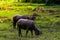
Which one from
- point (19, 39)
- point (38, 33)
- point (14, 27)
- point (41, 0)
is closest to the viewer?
point (19, 39)

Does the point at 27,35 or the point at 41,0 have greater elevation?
the point at 27,35

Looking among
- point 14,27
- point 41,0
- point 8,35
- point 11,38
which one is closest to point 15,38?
point 11,38

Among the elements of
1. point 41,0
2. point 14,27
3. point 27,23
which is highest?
point 27,23

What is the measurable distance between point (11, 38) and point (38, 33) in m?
2.06

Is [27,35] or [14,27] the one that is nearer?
[27,35]

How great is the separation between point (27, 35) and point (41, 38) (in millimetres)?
1473

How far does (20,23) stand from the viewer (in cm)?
1803

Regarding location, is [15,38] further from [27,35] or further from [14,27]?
[14,27]

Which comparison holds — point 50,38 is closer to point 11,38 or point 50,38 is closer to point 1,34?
point 11,38

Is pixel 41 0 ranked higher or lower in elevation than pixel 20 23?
lower

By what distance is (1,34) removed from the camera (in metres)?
19.3

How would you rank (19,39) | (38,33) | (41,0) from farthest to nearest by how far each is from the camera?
1. (41,0)
2. (38,33)
3. (19,39)

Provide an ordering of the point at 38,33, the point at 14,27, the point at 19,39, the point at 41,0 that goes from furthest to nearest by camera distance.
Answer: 1. the point at 41,0
2. the point at 14,27
3. the point at 38,33
4. the point at 19,39

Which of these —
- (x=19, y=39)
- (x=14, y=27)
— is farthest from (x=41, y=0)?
(x=19, y=39)
